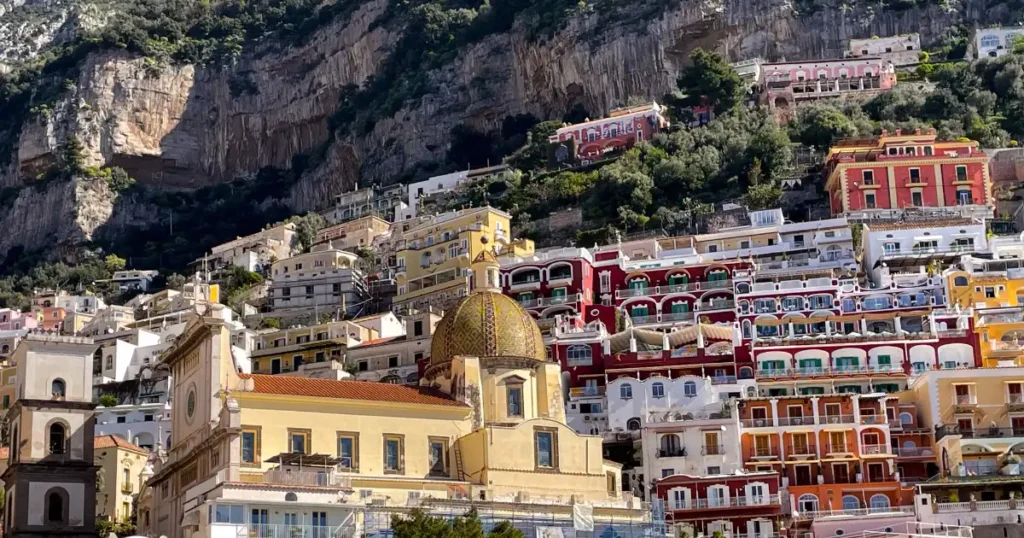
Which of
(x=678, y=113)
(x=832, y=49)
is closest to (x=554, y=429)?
(x=678, y=113)

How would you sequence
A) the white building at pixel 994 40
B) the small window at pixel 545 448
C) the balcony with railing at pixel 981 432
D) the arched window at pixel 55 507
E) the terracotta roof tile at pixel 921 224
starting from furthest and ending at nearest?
the white building at pixel 994 40, the terracotta roof tile at pixel 921 224, the balcony with railing at pixel 981 432, the small window at pixel 545 448, the arched window at pixel 55 507

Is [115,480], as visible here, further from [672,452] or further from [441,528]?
[441,528]

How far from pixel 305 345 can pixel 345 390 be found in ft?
115

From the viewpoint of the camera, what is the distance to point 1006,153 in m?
108

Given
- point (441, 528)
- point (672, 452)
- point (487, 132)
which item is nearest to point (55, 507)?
point (441, 528)

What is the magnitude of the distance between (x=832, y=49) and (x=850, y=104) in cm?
1248

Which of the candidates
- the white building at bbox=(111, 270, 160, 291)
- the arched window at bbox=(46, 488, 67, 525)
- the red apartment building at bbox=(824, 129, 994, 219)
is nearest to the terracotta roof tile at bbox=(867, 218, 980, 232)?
the red apartment building at bbox=(824, 129, 994, 219)

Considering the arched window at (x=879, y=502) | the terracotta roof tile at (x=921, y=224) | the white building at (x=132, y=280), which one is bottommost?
the arched window at (x=879, y=502)

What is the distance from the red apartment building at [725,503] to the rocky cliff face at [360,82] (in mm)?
69468

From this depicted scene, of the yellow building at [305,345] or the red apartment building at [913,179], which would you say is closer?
the yellow building at [305,345]

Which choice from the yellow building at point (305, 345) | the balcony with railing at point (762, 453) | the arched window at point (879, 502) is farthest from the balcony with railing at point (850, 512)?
the yellow building at point (305, 345)

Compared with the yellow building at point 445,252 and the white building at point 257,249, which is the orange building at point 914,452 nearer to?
the yellow building at point 445,252

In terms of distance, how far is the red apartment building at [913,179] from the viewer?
330 feet

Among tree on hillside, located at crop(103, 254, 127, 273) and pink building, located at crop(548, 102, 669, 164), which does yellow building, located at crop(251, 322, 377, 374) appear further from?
tree on hillside, located at crop(103, 254, 127, 273)
